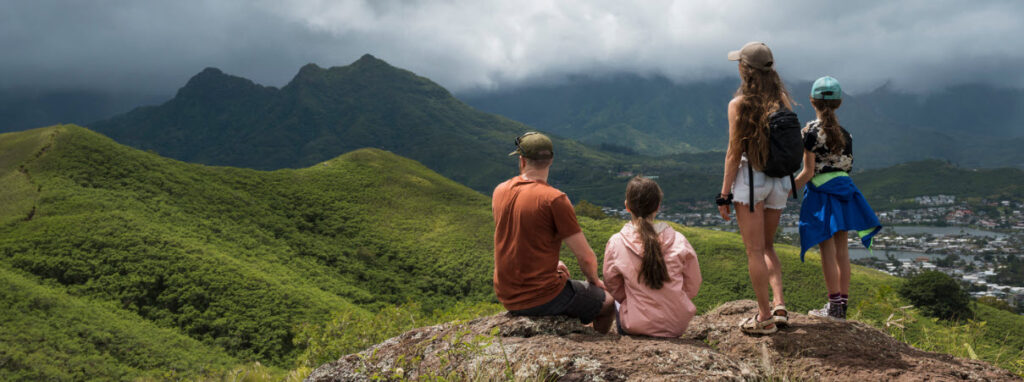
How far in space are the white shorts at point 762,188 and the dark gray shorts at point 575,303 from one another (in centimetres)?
171

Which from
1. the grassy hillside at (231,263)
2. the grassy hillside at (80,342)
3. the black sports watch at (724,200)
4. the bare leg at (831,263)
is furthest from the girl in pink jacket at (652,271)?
the grassy hillside at (80,342)

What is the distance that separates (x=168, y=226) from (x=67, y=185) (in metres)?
6.07

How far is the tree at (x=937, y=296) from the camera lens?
964 inches

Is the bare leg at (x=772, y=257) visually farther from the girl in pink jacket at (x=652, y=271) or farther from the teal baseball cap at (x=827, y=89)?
the teal baseball cap at (x=827, y=89)

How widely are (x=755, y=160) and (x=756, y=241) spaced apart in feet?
2.69

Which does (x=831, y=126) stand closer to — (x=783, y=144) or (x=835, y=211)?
(x=835, y=211)

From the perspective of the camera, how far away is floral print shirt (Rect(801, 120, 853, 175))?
5.76 m

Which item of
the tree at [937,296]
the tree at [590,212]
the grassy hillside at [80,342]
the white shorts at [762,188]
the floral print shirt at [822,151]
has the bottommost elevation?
the tree at [937,296]

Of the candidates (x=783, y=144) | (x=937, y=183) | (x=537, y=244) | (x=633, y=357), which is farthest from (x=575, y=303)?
(x=937, y=183)

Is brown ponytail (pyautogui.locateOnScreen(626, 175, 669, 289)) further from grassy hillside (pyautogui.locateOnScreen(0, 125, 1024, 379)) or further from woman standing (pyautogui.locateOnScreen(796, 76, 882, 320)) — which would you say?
grassy hillside (pyautogui.locateOnScreen(0, 125, 1024, 379))

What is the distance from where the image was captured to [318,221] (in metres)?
33.8

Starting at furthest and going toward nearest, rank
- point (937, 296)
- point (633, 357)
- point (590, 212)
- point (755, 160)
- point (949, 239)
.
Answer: point (949, 239) → point (590, 212) → point (937, 296) → point (755, 160) → point (633, 357)

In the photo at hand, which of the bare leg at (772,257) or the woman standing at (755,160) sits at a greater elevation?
the woman standing at (755,160)

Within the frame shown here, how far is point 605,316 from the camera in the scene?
5.57 meters
